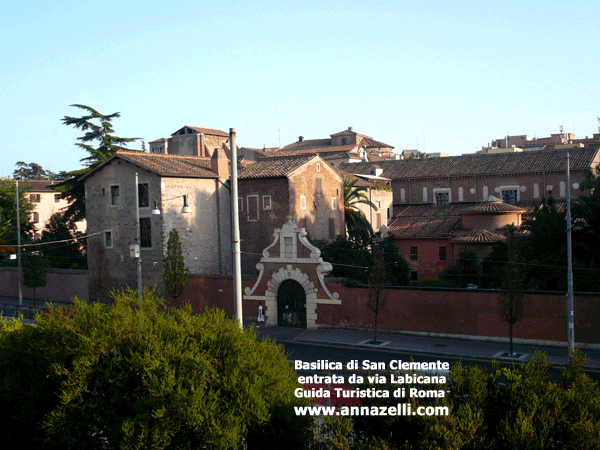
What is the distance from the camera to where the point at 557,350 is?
28.4 metres

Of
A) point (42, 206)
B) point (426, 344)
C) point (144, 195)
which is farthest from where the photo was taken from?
point (42, 206)

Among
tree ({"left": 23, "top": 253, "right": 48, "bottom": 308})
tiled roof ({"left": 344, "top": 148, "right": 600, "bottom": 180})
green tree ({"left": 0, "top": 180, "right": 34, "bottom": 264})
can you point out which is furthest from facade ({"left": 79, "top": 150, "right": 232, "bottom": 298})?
tiled roof ({"left": 344, "top": 148, "right": 600, "bottom": 180})

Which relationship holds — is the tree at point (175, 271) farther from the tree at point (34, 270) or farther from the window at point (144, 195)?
the tree at point (34, 270)

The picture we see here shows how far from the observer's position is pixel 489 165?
6247 cm


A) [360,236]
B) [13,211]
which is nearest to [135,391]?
[360,236]

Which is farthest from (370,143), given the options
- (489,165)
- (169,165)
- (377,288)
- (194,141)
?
(377,288)

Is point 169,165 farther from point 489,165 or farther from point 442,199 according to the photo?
point 489,165

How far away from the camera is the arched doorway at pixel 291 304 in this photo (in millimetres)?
35719

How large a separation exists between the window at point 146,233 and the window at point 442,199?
33734mm

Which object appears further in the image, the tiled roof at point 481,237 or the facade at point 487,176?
the facade at point 487,176

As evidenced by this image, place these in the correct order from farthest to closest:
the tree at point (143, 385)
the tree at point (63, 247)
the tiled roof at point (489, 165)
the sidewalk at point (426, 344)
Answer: the tiled roof at point (489, 165) < the tree at point (63, 247) < the sidewalk at point (426, 344) < the tree at point (143, 385)

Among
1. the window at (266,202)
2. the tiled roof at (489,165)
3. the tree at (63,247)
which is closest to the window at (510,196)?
the tiled roof at (489,165)

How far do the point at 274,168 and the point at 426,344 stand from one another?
696 inches

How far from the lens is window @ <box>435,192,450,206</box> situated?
2534 inches
